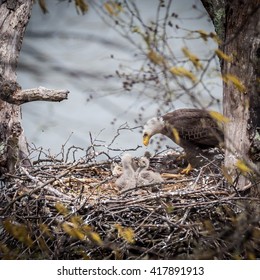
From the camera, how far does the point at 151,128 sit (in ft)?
12.6

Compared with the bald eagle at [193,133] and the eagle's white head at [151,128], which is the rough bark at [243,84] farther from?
the eagle's white head at [151,128]

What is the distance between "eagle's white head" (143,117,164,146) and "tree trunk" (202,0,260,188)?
812mm

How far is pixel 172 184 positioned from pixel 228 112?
558mm

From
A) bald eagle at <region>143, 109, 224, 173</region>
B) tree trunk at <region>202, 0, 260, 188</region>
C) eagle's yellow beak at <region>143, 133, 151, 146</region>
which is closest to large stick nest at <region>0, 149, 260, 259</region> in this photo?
tree trunk at <region>202, 0, 260, 188</region>

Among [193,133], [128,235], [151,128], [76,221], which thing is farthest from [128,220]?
[151,128]

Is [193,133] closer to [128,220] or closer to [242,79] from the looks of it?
[242,79]

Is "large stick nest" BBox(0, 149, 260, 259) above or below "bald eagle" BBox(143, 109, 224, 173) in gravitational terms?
below

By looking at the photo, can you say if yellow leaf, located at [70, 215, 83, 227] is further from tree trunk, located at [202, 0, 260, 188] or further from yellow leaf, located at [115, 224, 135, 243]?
tree trunk, located at [202, 0, 260, 188]

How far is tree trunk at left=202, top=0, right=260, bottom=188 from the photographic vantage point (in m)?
2.90

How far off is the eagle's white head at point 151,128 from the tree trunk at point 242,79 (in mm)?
812

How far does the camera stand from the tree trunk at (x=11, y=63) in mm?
3344

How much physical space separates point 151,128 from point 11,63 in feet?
2.89
